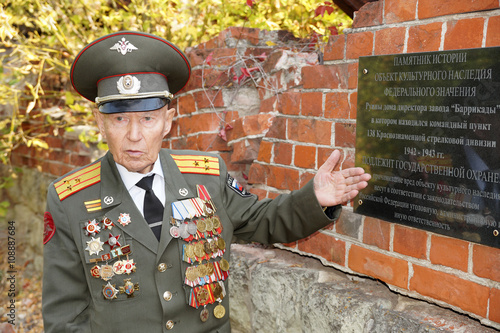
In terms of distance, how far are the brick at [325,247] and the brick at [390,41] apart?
2.63 ft

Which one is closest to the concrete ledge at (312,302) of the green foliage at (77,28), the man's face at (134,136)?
the man's face at (134,136)

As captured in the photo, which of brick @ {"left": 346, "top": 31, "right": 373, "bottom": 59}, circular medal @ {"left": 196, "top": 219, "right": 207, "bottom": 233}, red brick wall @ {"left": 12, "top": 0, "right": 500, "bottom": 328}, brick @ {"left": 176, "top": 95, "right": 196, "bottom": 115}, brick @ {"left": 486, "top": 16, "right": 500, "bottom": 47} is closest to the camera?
brick @ {"left": 486, "top": 16, "right": 500, "bottom": 47}

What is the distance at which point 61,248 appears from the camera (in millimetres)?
→ 1711

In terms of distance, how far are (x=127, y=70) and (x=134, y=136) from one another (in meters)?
0.23

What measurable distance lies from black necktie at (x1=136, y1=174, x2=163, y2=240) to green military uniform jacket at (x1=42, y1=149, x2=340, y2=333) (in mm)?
37

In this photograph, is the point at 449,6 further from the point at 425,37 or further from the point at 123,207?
the point at 123,207

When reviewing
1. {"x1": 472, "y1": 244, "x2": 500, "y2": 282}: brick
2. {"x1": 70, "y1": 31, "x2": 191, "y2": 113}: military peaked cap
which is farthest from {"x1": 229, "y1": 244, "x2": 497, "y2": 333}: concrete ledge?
{"x1": 70, "y1": 31, "x2": 191, "y2": 113}: military peaked cap

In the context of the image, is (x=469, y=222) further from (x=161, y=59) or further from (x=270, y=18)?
(x=270, y=18)

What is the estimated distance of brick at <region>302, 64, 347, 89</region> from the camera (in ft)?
6.57

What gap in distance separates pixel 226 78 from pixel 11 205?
3.22m

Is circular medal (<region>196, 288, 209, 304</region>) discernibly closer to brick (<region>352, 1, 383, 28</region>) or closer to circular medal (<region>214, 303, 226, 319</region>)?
circular medal (<region>214, 303, 226, 319</region>)

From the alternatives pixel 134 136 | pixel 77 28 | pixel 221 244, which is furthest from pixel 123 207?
pixel 77 28

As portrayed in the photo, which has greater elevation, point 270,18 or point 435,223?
point 270,18

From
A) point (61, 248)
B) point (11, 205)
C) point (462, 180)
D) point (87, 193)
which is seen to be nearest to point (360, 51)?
point (462, 180)
